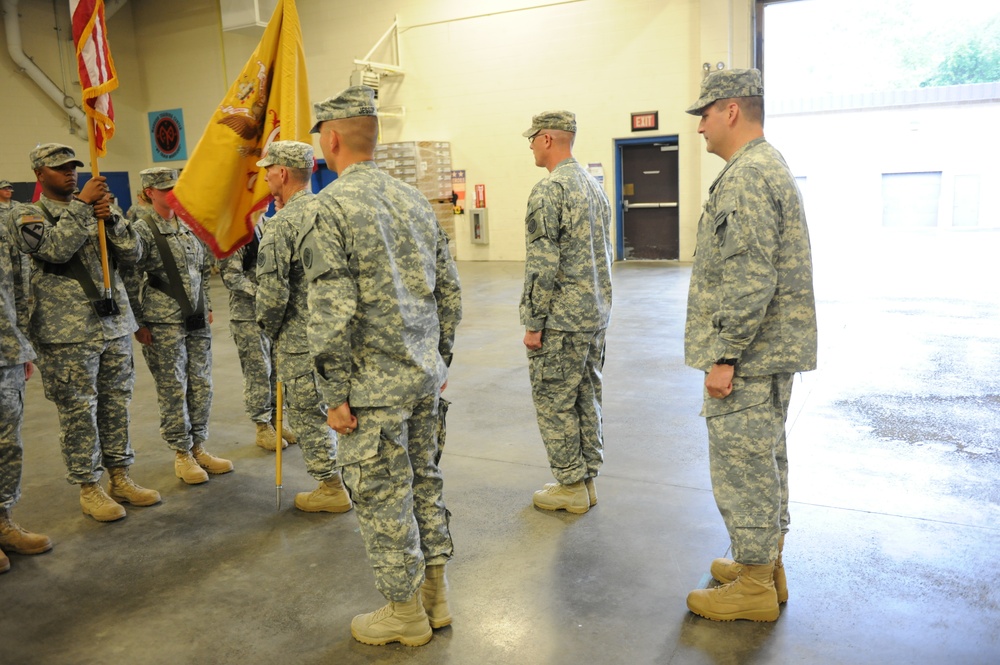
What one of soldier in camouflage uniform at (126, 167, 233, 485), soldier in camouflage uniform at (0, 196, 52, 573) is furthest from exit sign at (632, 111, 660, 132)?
soldier in camouflage uniform at (0, 196, 52, 573)

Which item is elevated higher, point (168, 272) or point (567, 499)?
point (168, 272)

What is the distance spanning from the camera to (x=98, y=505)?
373cm

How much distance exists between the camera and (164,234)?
4.04m

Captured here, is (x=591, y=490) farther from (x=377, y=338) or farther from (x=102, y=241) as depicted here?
(x=102, y=241)

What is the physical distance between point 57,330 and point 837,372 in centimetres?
532

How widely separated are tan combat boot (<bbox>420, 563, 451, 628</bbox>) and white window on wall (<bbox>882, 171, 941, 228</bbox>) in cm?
1966

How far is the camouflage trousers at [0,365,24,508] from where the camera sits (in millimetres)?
3268

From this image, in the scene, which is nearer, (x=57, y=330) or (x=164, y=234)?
(x=57, y=330)

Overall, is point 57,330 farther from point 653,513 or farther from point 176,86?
point 176,86

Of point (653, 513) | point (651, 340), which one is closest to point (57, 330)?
point (653, 513)

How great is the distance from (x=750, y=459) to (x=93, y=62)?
348 centimetres

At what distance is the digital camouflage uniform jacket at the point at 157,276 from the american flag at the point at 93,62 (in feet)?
1.54

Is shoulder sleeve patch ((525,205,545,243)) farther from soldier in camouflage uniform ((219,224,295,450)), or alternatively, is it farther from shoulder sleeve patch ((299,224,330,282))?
soldier in camouflage uniform ((219,224,295,450))

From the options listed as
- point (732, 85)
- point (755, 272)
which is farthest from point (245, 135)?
point (755, 272)
